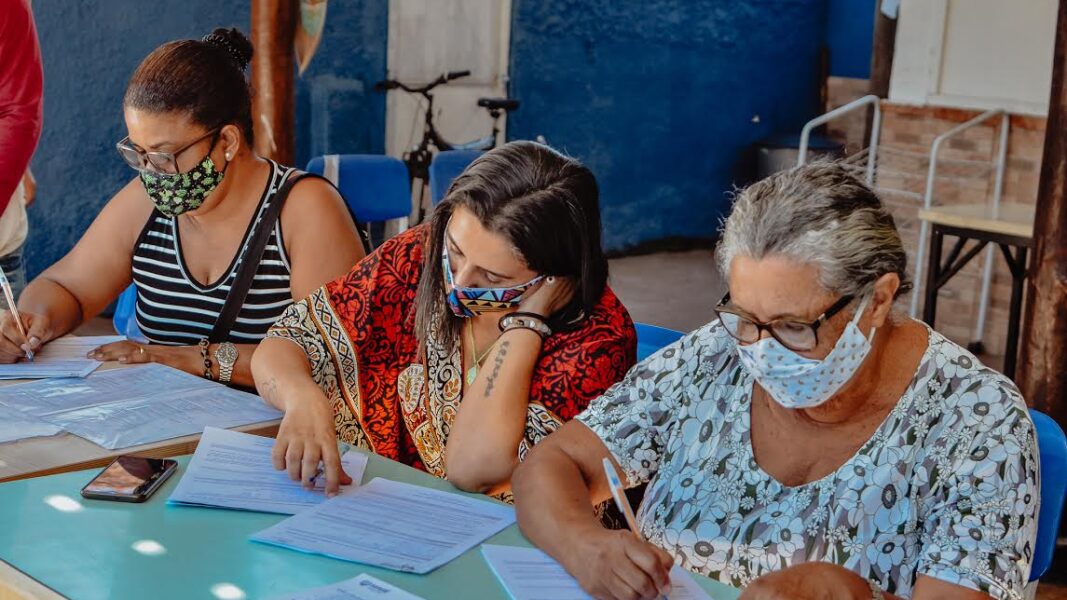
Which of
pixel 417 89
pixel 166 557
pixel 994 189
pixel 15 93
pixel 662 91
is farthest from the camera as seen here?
pixel 662 91

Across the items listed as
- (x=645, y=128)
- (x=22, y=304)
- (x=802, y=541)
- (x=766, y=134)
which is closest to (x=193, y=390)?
(x=22, y=304)

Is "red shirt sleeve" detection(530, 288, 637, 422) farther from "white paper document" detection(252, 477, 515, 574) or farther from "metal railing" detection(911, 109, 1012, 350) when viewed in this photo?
"metal railing" detection(911, 109, 1012, 350)

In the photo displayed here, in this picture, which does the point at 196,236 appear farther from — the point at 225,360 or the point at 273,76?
the point at 273,76

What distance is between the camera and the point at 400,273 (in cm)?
265

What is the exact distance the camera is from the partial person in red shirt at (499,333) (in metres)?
2.32

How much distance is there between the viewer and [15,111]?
3.48 meters

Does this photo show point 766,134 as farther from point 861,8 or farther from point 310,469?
point 310,469

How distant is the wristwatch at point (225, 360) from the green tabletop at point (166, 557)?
87 centimetres

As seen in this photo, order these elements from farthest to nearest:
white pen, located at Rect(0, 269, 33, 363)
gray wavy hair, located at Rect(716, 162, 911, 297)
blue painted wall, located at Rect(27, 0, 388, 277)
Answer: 1. blue painted wall, located at Rect(27, 0, 388, 277)
2. white pen, located at Rect(0, 269, 33, 363)
3. gray wavy hair, located at Rect(716, 162, 911, 297)

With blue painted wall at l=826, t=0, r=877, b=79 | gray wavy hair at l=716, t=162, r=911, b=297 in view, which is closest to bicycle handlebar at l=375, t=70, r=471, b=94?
blue painted wall at l=826, t=0, r=877, b=79

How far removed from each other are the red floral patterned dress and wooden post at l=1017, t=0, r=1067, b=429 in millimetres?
2319

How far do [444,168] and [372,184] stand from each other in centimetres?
31

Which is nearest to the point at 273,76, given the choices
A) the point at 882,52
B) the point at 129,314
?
the point at 129,314

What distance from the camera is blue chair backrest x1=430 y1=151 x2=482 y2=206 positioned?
4.75 meters
